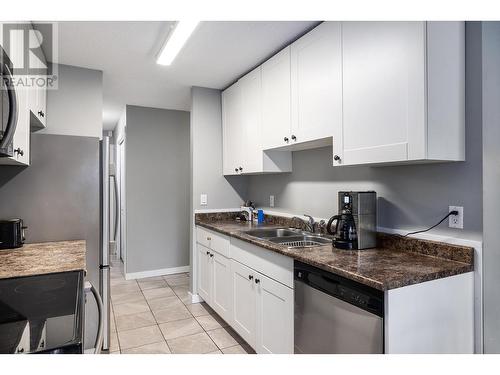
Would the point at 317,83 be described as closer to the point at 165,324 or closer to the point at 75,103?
the point at 75,103

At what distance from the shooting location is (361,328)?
134 centimetres

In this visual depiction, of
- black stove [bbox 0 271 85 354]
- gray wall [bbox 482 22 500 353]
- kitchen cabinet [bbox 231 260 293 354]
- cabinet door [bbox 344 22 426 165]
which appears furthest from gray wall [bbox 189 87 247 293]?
gray wall [bbox 482 22 500 353]

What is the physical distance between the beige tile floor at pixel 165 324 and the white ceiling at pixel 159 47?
2.39 meters

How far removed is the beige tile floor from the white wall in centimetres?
181

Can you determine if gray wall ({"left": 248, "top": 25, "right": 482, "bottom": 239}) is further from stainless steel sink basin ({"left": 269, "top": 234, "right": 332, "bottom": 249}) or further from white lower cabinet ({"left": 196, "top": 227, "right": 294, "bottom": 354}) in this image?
white lower cabinet ({"left": 196, "top": 227, "right": 294, "bottom": 354})

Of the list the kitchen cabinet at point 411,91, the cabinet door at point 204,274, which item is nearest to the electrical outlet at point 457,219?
the kitchen cabinet at point 411,91

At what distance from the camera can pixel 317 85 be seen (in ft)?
6.86

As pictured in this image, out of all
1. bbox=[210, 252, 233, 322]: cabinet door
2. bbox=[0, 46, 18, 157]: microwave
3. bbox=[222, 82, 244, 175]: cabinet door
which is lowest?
bbox=[210, 252, 233, 322]: cabinet door

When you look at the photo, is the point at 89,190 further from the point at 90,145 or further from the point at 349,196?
the point at 349,196

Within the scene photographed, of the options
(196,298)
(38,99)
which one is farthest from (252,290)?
(38,99)

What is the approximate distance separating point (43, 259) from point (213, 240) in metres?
1.46

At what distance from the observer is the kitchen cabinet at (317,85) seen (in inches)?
76.0

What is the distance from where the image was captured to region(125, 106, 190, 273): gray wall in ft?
14.1

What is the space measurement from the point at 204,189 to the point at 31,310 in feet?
8.39
